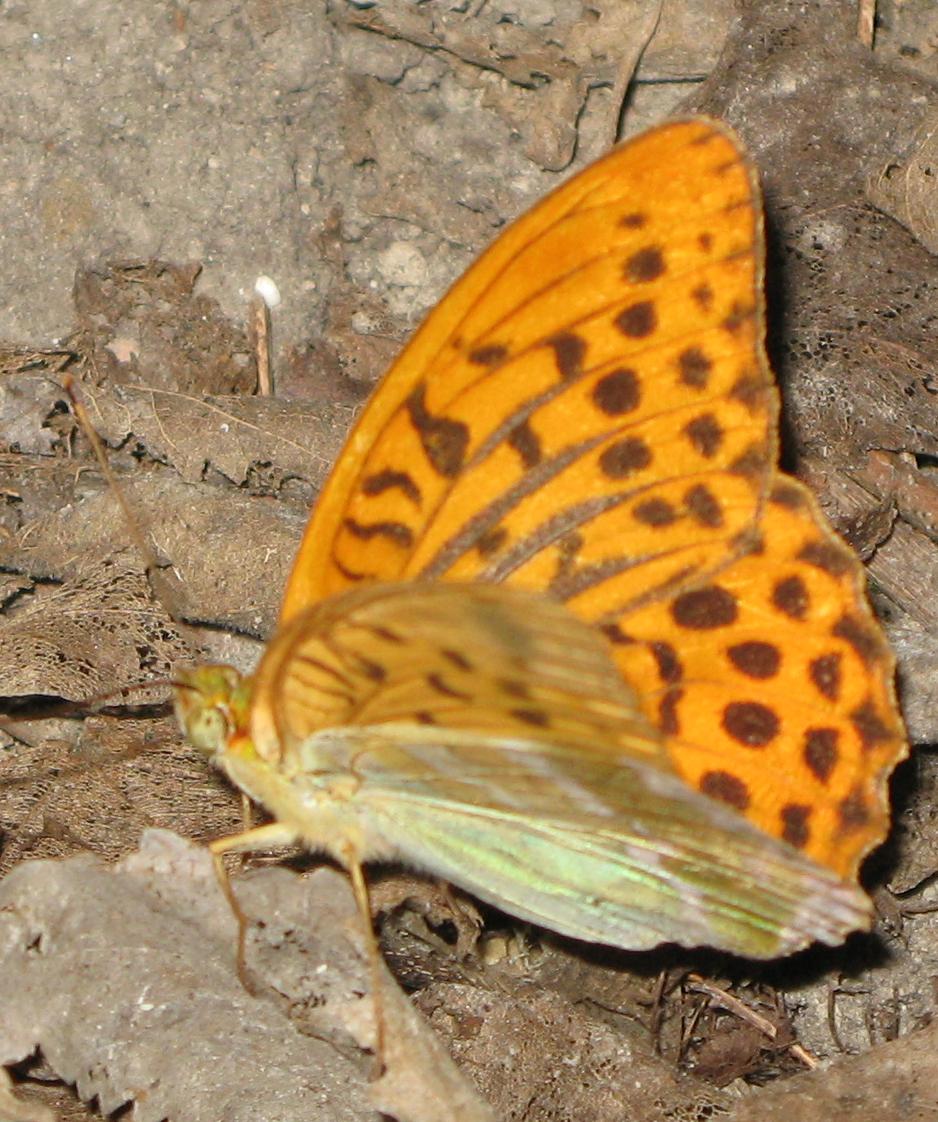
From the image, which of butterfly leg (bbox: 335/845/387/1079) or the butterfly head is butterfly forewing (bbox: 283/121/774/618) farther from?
butterfly leg (bbox: 335/845/387/1079)

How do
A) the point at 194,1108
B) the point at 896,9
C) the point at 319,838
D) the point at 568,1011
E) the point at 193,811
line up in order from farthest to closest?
1. the point at 896,9
2. the point at 193,811
3. the point at 568,1011
4. the point at 319,838
5. the point at 194,1108

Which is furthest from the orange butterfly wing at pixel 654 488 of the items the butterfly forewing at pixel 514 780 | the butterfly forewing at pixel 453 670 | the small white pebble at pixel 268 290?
the small white pebble at pixel 268 290

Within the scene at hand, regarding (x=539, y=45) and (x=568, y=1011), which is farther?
(x=539, y=45)

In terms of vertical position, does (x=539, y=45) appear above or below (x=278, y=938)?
above

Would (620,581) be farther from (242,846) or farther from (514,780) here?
(242,846)

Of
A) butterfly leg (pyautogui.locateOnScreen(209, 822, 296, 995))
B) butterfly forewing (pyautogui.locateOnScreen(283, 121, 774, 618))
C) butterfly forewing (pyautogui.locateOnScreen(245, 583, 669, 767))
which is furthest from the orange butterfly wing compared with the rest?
butterfly leg (pyautogui.locateOnScreen(209, 822, 296, 995))

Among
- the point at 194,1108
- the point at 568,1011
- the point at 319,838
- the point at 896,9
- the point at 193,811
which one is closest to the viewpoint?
the point at 194,1108

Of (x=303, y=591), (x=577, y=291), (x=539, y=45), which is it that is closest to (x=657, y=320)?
(x=577, y=291)

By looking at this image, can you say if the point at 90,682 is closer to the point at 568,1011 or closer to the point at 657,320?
the point at 568,1011
